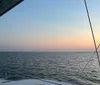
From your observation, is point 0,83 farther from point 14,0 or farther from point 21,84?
point 14,0

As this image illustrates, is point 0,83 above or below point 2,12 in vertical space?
below

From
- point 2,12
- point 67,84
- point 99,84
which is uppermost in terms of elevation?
point 2,12

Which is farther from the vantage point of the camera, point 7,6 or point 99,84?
point 99,84

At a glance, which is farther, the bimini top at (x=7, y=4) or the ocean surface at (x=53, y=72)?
the ocean surface at (x=53, y=72)

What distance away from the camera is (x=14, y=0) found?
110 inches

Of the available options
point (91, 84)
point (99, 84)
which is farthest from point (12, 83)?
point (99, 84)

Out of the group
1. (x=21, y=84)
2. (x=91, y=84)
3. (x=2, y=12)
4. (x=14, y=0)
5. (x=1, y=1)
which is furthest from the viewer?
(x=91, y=84)

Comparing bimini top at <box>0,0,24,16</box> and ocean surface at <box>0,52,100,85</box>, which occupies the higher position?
bimini top at <box>0,0,24,16</box>

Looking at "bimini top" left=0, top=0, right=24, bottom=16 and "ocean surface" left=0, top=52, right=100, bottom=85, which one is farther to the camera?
"ocean surface" left=0, top=52, right=100, bottom=85

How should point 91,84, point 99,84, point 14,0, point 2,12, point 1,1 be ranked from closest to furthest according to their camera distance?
point 14,0
point 1,1
point 2,12
point 91,84
point 99,84

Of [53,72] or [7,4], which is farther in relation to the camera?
[53,72]

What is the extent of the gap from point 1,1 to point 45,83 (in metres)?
5.44

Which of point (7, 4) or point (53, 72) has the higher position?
point (7, 4)

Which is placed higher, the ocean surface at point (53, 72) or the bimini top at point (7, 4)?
the bimini top at point (7, 4)
